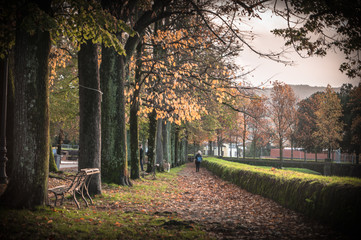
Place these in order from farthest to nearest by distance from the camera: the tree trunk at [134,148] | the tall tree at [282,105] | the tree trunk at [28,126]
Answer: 1. the tall tree at [282,105]
2. the tree trunk at [134,148]
3. the tree trunk at [28,126]

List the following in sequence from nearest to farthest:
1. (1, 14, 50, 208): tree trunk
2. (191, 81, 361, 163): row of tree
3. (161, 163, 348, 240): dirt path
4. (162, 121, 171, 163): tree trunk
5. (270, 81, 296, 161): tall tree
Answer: (1, 14, 50, 208): tree trunk
(161, 163, 348, 240): dirt path
(162, 121, 171, 163): tree trunk
(191, 81, 361, 163): row of tree
(270, 81, 296, 161): tall tree

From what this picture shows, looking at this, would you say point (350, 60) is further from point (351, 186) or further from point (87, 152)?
point (87, 152)

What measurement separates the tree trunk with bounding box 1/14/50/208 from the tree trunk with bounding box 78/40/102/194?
8.46ft

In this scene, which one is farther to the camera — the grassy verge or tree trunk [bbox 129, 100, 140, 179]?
tree trunk [bbox 129, 100, 140, 179]

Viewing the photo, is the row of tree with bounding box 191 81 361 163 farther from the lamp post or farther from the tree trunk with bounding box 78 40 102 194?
the lamp post

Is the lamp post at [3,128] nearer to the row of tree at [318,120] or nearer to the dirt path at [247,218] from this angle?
the dirt path at [247,218]

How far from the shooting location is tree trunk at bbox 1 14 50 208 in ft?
19.4

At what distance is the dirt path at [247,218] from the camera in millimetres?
6180

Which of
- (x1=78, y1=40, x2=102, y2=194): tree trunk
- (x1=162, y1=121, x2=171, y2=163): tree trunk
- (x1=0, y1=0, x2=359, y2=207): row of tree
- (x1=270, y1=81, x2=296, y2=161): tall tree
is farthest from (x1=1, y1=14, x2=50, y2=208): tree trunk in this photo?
(x1=270, y1=81, x2=296, y2=161): tall tree

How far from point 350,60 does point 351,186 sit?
4.93 meters

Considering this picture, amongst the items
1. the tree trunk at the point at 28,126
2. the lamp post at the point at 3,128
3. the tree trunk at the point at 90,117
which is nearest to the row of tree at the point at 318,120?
the tree trunk at the point at 90,117

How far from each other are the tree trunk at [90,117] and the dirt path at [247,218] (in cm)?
259

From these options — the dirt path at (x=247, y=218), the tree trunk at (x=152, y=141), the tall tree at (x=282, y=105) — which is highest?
the tall tree at (x=282, y=105)

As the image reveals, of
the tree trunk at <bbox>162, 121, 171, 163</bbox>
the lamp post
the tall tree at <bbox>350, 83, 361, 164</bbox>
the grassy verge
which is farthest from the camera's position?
the tall tree at <bbox>350, 83, 361, 164</bbox>
